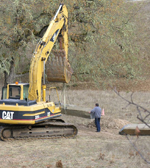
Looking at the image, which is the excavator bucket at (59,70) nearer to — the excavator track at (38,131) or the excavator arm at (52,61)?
the excavator arm at (52,61)

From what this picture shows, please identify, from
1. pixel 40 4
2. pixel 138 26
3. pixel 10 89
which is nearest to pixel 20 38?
pixel 40 4

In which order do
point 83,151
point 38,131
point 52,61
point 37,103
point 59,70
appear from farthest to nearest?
point 52,61 < point 59,70 < point 38,131 < point 37,103 < point 83,151

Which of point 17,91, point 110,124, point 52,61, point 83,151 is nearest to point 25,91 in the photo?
point 17,91

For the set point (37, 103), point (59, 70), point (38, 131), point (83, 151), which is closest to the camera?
point (83, 151)

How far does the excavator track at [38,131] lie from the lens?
11.3 m

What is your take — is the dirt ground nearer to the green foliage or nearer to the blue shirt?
the blue shirt

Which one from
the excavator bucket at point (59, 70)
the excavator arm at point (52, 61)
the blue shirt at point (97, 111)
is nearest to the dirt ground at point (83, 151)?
the blue shirt at point (97, 111)

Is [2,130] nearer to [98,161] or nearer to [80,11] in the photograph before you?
[98,161]

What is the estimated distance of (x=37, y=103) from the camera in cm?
1130

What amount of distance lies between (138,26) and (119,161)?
18840 mm

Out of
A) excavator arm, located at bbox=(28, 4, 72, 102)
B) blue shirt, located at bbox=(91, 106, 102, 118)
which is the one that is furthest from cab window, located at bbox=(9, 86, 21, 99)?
blue shirt, located at bbox=(91, 106, 102, 118)

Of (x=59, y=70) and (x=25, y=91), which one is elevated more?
(x=59, y=70)

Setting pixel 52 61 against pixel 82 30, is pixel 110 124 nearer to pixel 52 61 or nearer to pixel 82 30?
pixel 52 61

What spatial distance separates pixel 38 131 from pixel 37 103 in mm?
1171
